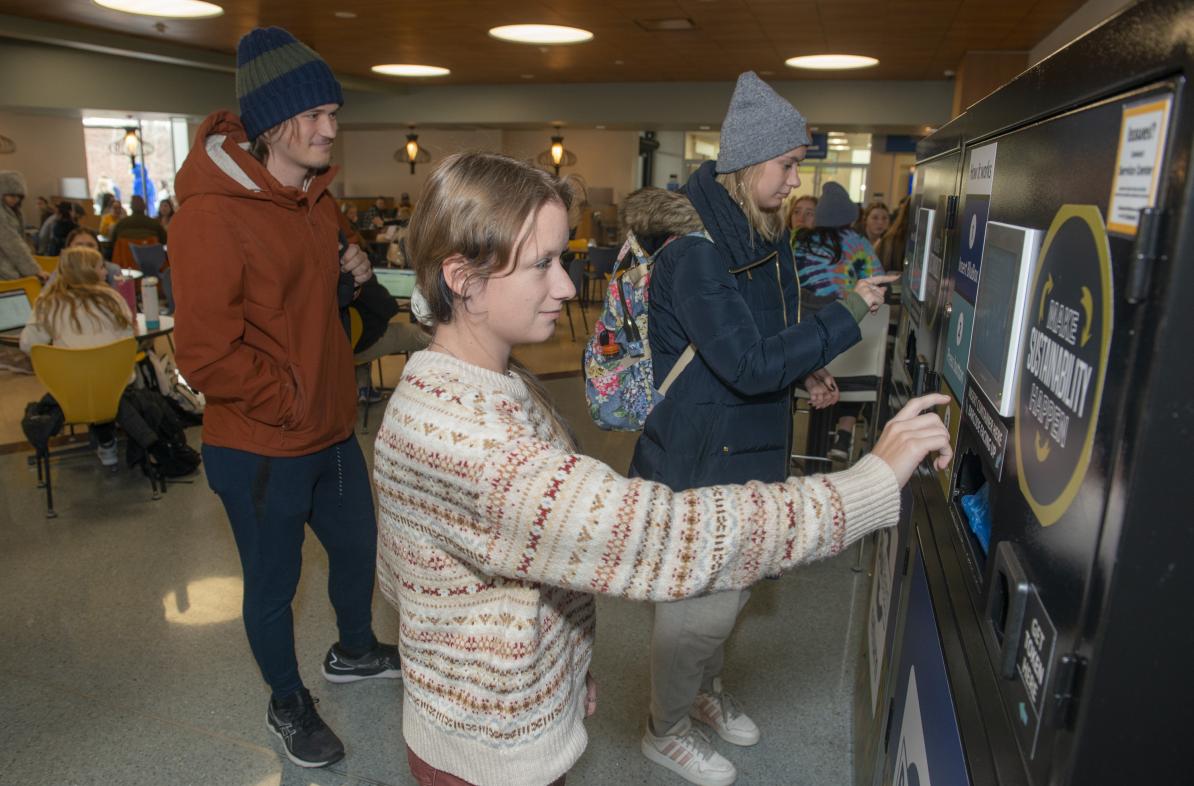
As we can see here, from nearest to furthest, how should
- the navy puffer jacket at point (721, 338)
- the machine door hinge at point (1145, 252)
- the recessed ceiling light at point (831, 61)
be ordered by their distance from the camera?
the machine door hinge at point (1145, 252) → the navy puffer jacket at point (721, 338) → the recessed ceiling light at point (831, 61)

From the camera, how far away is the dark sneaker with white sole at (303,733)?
2.22 metres

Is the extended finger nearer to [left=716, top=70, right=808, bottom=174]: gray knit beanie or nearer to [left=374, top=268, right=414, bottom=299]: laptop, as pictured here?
[left=716, top=70, right=808, bottom=174]: gray knit beanie

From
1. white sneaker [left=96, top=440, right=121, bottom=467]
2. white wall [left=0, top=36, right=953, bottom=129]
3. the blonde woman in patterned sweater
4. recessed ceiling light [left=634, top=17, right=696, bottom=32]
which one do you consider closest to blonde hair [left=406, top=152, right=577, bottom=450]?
the blonde woman in patterned sweater

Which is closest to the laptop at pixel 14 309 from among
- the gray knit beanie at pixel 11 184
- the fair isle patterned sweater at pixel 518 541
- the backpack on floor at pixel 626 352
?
the gray knit beanie at pixel 11 184

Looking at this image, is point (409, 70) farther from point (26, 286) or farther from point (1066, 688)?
point (1066, 688)

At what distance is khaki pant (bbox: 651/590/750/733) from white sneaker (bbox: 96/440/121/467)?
359cm

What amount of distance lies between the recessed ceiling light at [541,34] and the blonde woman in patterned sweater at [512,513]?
25.0 feet

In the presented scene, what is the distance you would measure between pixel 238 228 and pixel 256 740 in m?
1.39

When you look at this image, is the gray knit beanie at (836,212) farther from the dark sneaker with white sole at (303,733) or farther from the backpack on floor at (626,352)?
the dark sneaker with white sole at (303,733)

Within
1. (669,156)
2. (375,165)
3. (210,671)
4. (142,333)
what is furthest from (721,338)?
(669,156)

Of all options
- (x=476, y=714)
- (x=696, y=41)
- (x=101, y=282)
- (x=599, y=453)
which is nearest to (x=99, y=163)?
(x=696, y=41)

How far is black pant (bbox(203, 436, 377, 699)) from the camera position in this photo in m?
1.99

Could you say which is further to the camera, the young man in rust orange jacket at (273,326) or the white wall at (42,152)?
the white wall at (42,152)

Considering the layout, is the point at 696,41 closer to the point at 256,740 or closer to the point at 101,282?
the point at 101,282
